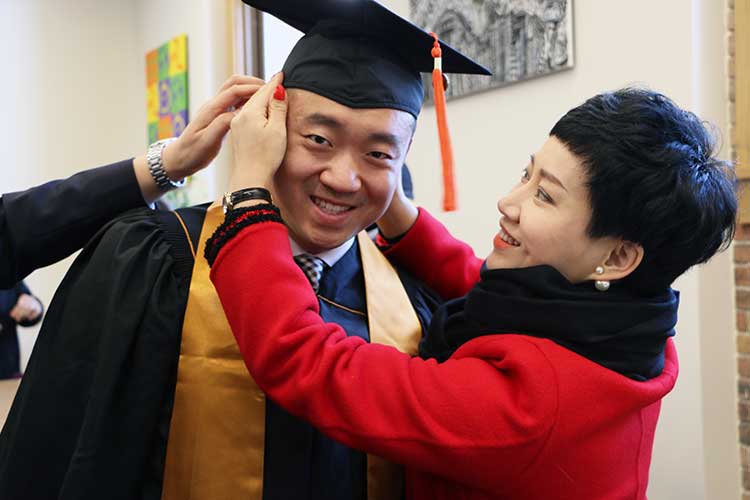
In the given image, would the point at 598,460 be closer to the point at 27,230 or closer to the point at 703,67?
the point at 27,230

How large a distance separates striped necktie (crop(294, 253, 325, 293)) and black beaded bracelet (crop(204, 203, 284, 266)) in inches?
11.3

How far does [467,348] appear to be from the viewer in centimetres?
119

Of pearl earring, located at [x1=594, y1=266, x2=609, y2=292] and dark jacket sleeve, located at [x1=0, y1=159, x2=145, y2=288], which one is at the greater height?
dark jacket sleeve, located at [x1=0, y1=159, x2=145, y2=288]

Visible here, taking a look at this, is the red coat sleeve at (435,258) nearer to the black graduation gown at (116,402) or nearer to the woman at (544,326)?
the woman at (544,326)

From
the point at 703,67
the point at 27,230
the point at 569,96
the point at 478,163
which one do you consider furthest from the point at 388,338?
the point at 478,163

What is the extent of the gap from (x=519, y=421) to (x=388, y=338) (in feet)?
1.43

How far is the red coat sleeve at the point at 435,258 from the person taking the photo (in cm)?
165

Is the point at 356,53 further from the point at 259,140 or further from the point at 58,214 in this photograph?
the point at 58,214

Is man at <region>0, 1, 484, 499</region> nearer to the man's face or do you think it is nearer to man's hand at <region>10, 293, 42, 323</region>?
the man's face

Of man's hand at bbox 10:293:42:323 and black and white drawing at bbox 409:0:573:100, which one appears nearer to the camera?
black and white drawing at bbox 409:0:573:100

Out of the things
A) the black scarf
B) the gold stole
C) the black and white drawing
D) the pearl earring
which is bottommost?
the gold stole

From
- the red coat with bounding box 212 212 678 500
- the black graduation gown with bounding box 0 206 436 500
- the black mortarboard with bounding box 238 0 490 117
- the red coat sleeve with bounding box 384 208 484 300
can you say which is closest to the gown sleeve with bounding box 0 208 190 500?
the black graduation gown with bounding box 0 206 436 500

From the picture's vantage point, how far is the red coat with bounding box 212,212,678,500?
41.5 inches

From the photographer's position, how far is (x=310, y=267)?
145 centimetres
